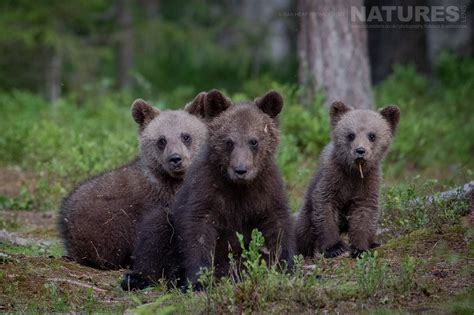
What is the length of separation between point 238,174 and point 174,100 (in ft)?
40.6

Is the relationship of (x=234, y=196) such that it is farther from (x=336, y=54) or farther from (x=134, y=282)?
(x=336, y=54)

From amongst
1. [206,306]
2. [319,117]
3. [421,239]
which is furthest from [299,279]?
[319,117]

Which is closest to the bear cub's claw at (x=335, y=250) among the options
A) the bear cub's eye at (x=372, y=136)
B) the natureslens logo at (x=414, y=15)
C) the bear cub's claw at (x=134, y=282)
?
the bear cub's eye at (x=372, y=136)

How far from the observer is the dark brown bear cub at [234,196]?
7.68 meters

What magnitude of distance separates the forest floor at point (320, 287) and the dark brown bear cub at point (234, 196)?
432 millimetres

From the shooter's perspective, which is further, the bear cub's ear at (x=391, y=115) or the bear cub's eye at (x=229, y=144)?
the bear cub's ear at (x=391, y=115)

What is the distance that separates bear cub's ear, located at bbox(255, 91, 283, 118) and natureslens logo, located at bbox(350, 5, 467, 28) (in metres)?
13.2

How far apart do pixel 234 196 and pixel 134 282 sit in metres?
1.19

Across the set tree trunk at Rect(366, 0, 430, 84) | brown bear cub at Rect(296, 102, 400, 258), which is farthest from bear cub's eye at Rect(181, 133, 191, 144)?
tree trunk at Rect(366, 0, 430, 84)

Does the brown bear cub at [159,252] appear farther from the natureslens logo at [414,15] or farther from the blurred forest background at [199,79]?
the natureslens logo at [414,15]

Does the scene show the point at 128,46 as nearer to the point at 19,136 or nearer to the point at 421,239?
the point at 19,136

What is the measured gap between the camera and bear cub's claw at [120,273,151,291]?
8.04 meters

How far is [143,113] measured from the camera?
10.5 m

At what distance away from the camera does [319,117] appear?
14.8 m
